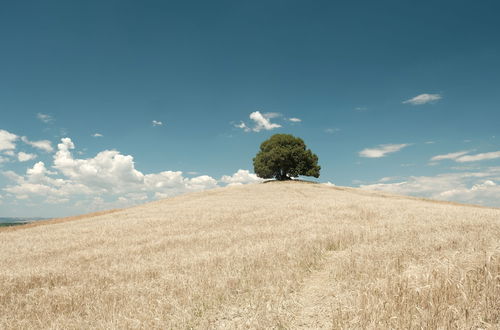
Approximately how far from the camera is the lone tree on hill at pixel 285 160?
70.1m

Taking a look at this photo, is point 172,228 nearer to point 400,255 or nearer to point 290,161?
point 400,255

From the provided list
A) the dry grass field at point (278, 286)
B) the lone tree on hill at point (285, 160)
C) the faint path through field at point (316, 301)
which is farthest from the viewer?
the lone tree on hill at point (285, 160)

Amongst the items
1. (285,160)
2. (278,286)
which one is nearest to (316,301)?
(278,286)

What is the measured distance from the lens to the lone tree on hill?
70.1 m

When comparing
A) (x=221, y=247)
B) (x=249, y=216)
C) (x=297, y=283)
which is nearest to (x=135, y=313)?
(x=297, y=283)

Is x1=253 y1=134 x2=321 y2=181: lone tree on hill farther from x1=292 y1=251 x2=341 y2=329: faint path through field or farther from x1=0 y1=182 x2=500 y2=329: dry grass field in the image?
x1=292 y1=251 x2=341 y2=329: faint path through field

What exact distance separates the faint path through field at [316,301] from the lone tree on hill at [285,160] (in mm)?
61787

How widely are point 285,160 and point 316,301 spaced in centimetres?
6559

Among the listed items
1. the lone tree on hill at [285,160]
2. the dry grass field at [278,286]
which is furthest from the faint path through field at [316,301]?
the lone tree on hill at [285,160]

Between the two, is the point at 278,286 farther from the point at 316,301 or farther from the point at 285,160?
the point at 285,160

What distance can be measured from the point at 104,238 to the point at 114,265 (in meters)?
7.41

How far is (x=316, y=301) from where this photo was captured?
562cm

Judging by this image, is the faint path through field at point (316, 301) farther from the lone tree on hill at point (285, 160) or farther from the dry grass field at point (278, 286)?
the lone tree on hill at point (285, 160)

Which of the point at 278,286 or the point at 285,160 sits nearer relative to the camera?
the point at 278,286
